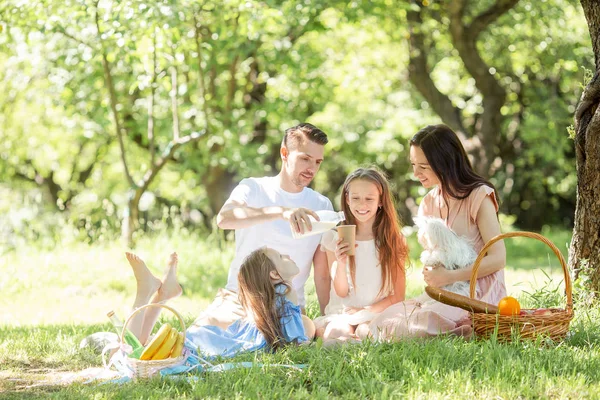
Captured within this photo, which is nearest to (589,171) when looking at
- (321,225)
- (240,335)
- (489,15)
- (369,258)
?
(369,258)

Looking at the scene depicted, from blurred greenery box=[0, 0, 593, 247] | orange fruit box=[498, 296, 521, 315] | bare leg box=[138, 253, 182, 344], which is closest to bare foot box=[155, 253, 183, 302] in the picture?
bare leg box=[138, 253, 182, 344]

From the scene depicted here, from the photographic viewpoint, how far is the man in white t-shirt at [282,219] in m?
4.39

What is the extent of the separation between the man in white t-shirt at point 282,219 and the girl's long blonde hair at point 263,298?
0.31m

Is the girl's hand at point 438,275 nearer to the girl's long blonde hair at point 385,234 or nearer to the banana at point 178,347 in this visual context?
the girl's long blonde hair at point 385,234

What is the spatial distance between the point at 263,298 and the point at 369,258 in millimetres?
779

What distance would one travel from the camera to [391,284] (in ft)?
14.6

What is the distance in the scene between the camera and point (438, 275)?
4.20 metres

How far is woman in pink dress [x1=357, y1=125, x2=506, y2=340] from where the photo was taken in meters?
4.12

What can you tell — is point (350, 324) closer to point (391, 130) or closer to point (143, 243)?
point (143, 243)

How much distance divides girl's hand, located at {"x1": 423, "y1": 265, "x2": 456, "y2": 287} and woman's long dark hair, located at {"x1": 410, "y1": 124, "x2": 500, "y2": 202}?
454 millimetres

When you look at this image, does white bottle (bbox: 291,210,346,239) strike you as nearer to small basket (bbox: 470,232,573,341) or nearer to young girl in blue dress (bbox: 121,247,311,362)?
young girl in blue dress (bbox: 121,247,311,362)

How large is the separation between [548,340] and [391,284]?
1.01 m

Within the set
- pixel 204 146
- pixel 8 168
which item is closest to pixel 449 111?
pixel 204 146

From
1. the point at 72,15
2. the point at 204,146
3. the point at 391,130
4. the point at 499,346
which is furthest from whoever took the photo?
the point at 391,130
